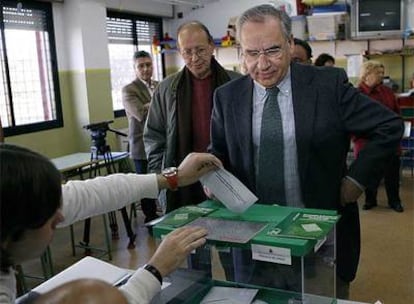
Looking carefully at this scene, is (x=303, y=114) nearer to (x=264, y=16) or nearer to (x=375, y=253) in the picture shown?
(x=264, y=16)

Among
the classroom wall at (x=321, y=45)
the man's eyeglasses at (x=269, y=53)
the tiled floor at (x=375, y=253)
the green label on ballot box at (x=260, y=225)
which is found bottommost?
the tiled floor at (x=375, y=253)

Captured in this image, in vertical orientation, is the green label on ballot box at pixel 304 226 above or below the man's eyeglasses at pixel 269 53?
below

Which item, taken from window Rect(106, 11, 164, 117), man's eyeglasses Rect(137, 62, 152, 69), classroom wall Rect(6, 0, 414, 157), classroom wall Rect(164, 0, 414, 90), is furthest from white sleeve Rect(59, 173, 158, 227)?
classroom wall Rect(164, 0, 414, 90)

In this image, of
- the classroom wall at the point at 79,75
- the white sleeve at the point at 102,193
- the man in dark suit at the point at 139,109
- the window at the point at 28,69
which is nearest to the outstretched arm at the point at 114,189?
the white sleeve at the point at 102,193

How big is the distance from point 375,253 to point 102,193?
108 inches

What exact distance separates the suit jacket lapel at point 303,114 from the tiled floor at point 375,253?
1.12m

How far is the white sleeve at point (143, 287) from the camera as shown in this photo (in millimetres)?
970

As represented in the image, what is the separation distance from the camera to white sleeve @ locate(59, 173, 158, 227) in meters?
1.24

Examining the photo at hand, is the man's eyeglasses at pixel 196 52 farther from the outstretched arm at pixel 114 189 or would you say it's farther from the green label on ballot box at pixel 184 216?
the green label on ballot box at pixel 184 216

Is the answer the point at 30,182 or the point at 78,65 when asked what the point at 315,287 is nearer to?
the point at 30,182

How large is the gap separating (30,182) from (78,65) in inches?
189

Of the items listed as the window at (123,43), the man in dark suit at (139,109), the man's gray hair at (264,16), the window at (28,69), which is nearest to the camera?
the man's gray hair at (264,16)

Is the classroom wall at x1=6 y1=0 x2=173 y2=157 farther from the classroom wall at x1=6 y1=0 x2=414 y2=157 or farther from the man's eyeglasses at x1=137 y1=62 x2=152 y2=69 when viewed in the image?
the man's eyeglasses at x1=137 y1=62 x2=152 y2=69

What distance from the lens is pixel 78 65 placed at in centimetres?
525
